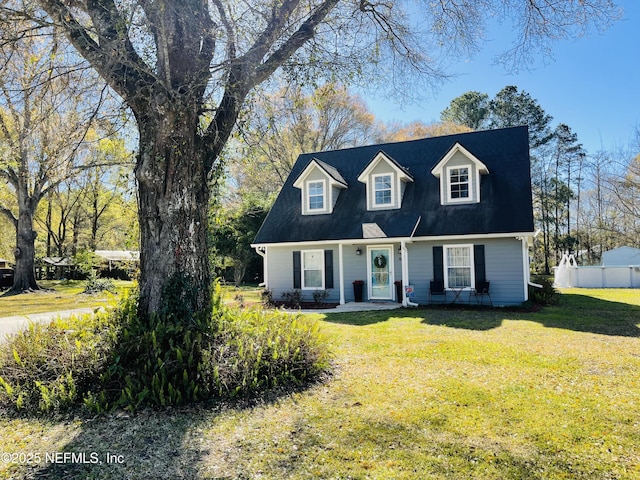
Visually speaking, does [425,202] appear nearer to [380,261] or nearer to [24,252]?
[380,261]

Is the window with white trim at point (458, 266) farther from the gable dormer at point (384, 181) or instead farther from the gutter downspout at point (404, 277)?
the gable dormer at point (384, 181)

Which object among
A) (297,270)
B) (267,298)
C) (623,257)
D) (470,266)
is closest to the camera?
(470,266)

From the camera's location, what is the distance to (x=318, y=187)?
16953 millimetres

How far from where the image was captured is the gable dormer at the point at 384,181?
15.6 meters

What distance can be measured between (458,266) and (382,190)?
4101 mm

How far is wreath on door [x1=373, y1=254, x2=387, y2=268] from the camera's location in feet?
50.0

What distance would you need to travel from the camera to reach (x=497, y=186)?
48.0ft

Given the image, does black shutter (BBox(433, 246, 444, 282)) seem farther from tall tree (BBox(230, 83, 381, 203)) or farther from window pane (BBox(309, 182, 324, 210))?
tall tree (BBox(230, 83, 381, 203))

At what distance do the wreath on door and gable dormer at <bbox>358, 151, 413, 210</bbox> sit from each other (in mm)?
1960

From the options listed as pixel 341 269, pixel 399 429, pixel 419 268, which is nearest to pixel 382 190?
pixel 419 268

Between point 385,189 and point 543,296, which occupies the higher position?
point 385,189

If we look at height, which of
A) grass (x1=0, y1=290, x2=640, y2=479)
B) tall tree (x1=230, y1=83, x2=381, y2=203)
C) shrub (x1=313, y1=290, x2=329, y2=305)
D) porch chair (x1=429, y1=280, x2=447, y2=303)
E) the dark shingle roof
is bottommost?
grass (x1=0, y1=290, x2=640, y2=479)

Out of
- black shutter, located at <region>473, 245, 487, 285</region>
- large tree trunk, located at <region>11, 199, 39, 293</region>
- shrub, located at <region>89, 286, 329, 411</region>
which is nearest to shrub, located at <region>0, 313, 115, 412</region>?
shrub, located at <region>89, 286, 329, 411</region>

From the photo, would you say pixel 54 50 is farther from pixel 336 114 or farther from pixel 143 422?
pixel 336 114
